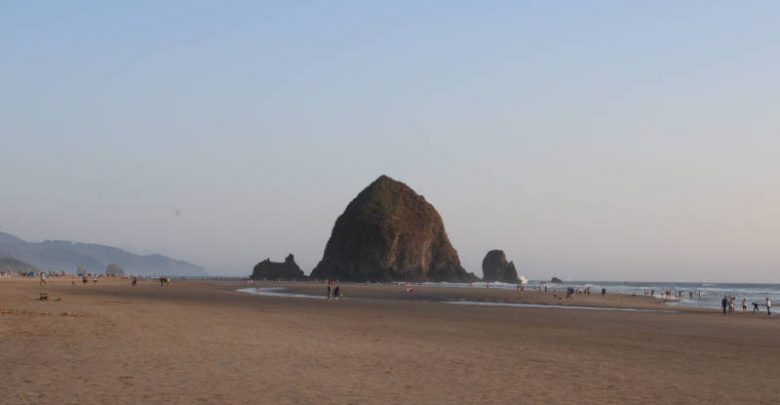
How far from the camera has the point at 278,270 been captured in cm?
18462

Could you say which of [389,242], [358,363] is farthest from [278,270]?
[358,363]

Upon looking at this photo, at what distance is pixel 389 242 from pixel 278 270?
A: 32.3m

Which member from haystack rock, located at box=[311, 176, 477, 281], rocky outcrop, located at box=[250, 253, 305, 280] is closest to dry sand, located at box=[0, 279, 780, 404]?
haystack rock, located at box=[311, 176, 477, 281]

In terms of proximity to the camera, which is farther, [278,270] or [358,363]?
[278,270]

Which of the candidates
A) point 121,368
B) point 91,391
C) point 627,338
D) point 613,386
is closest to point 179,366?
point 121,368

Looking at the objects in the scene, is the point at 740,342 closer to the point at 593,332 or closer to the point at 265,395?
the point at 593,332

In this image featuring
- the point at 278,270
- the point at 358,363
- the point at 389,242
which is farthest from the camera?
the point at 278,270

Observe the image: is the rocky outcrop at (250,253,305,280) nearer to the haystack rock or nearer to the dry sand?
the haystack rock

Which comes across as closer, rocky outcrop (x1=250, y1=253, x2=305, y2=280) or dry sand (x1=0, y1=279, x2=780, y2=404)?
dry sand (x1=0, y1=279, x2=780, y2=404)

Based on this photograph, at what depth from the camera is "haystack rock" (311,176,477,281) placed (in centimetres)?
17400

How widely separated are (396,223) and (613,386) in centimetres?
16465

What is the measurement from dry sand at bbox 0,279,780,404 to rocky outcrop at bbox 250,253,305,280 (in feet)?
502

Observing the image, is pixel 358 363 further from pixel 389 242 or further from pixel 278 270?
pixel 278 270

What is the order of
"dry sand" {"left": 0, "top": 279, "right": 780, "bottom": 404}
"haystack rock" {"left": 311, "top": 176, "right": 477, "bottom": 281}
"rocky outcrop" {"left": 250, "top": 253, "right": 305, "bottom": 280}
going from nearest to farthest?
"dry sand" {"left": 0, "top": 279, "right": 780, "bottom": 404} → "haystack rock" {"left": 311, "top": 176, "right": 477, "bottom": 281} → "rocky outcrop" {"left": 250, "top": 253, "right": 305, "bottom": 280}
